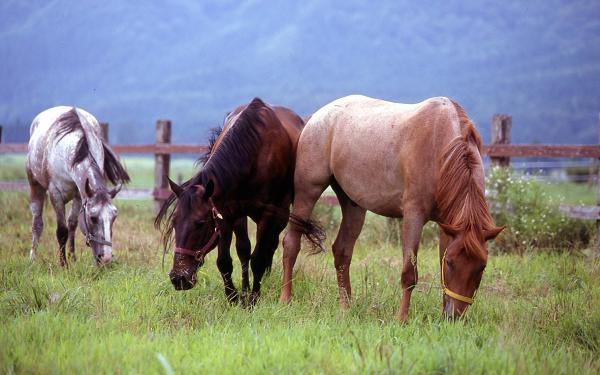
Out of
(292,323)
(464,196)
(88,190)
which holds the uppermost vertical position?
(464,196)

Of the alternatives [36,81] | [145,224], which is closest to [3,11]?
[36,81]

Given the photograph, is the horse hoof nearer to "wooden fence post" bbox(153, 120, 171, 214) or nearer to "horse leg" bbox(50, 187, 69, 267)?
"horse leg" bbox(50, 187, 69, 267)

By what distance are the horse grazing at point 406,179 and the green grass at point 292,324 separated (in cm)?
39

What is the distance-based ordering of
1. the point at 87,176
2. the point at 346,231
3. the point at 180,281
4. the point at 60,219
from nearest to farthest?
the point at 180,281 < the point at 346,231 < the point at 87,176 < the point at 60,219

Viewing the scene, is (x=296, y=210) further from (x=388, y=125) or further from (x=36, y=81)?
(x=36, y=81)

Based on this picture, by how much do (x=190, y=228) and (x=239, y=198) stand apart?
2.43ft

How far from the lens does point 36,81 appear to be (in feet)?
615

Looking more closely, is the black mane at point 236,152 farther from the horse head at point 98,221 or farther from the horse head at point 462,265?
the horse head at point 462,265

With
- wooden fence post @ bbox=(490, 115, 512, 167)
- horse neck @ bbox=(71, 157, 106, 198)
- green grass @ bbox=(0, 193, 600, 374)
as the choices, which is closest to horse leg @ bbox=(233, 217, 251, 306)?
green grass @ bbox=(0, 193, 600, 374)

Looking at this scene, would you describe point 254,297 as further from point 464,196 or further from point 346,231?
point 464,196

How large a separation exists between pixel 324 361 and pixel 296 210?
8.03 ft

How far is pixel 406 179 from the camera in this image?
4.53 metres

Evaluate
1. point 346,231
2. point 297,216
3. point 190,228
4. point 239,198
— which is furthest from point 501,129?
point 190,228

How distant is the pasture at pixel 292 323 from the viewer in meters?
3.21
